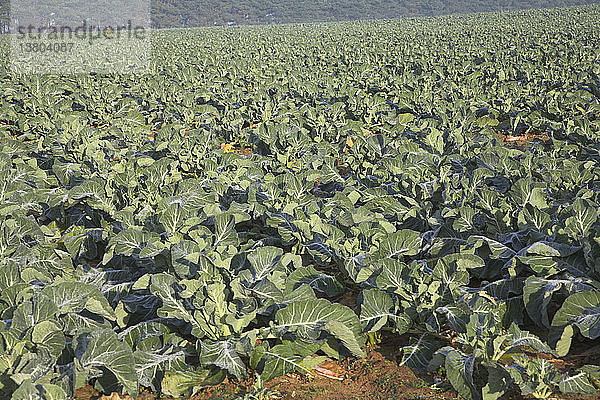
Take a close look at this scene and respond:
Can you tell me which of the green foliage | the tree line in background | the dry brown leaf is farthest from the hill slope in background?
the dry brown leaf

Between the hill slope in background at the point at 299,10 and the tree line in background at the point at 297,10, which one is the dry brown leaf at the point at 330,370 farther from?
the hill slope in background at the point at 299,10

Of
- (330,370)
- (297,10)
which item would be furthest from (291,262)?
(297,10)

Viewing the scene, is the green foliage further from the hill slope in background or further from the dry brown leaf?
the hill slope in background

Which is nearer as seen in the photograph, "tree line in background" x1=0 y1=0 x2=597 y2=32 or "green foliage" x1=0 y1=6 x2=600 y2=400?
"green foliage" x1=0 y1=6 x2=600 y2=400

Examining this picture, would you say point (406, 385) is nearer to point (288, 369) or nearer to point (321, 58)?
point (288, 369)

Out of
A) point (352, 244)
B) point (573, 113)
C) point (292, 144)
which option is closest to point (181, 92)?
point (292, 144)

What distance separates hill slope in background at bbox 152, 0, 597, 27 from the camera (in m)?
131

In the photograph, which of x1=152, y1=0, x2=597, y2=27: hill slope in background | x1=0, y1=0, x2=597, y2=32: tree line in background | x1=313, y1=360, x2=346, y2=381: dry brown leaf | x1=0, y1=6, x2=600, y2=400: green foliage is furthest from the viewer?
x1=152, y1=0, x2=597, y2=27: hill slope in background

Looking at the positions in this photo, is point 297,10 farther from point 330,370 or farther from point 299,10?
point 330,370

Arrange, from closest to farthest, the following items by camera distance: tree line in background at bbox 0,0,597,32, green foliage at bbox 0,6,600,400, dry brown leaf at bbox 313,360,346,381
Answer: green foliage at bbox 0,6,600,400 < dry brown leaf at bbox 313,360,346,381 < tree line in background at bbox 0,0,597,32

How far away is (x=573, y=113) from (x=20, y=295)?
8546 millimetres

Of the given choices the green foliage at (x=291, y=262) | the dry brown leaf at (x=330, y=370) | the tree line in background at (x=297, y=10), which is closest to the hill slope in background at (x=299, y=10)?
the tree line in background at (x=297, y=10)

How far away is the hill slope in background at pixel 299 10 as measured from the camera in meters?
131

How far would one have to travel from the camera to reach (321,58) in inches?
766
